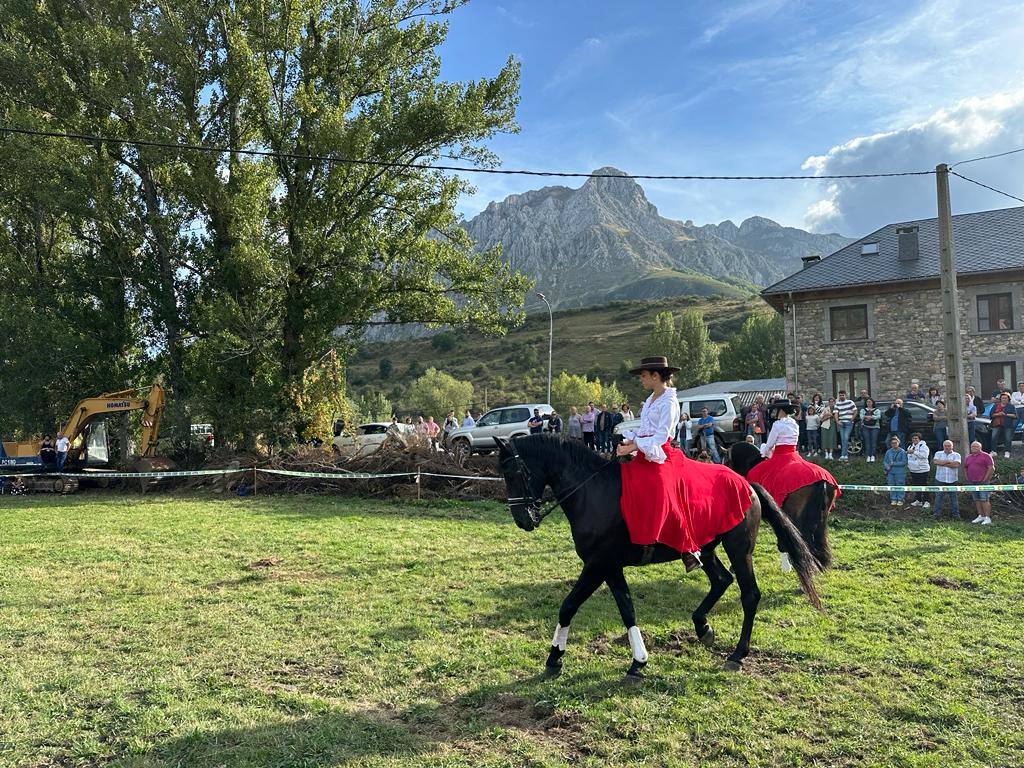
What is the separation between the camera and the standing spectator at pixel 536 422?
21688mm

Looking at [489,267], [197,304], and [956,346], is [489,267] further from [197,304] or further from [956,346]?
[956,346]

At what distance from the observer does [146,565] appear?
9531 mm

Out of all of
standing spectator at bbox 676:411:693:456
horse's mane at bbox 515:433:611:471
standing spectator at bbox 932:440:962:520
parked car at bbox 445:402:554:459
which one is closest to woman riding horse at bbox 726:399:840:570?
horse's mane at bbox 515:433:611:471

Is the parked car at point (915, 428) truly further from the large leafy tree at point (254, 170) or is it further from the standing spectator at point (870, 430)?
the large leafy tree at point (254, 170)

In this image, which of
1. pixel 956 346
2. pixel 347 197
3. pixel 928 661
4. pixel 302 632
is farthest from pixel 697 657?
pixel 347 197

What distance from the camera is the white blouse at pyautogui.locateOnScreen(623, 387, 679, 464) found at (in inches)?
222

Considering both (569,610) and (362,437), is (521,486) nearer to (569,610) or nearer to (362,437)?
(569,610)

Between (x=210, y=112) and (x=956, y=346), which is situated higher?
(x=210, y=112)

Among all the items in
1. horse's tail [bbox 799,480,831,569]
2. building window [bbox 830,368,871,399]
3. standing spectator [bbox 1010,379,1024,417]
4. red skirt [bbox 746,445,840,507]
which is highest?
building window [bbox 830,368,871,399]

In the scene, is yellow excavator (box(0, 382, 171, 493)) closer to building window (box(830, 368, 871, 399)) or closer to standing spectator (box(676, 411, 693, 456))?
standing spectator (box(676, 411, 693, 456))

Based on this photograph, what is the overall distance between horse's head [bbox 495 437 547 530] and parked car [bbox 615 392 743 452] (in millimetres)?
14976

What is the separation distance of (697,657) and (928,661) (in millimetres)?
1884

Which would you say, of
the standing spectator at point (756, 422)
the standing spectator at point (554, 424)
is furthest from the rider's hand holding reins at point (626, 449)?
the standing spectator at point (554, 424)

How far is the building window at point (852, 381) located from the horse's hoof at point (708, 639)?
27223 mm
